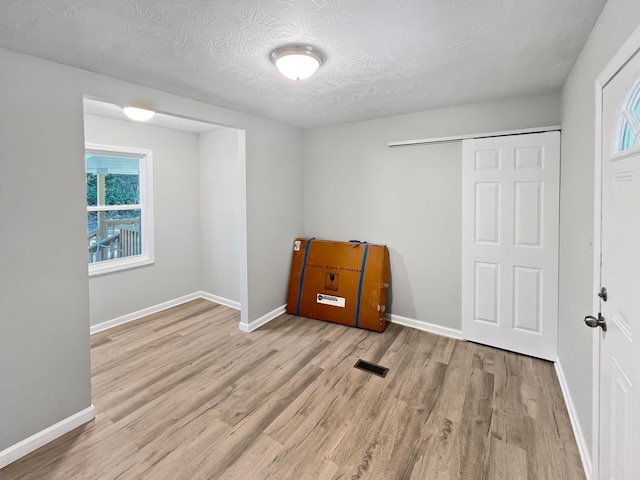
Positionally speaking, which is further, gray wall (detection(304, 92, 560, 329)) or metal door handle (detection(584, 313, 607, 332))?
gray wall (detection(304, 92, 560, 329))

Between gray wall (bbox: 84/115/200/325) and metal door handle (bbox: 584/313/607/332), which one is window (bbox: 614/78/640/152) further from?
gray wall (bbox: 84/115/200/325)

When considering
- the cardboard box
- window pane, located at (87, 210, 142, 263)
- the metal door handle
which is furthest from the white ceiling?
the metal door handle

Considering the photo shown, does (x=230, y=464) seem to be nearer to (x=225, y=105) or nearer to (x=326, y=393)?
(x=326, y=393)

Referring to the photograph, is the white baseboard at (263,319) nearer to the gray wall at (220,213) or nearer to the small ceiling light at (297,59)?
the gray wall at (220,213)

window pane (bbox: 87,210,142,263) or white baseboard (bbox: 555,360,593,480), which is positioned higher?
window pane (bbox: 87,210,142,263)

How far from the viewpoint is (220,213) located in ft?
14.1

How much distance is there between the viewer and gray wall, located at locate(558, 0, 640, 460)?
1402 mm

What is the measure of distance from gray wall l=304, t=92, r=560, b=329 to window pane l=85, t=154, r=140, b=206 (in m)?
2.28

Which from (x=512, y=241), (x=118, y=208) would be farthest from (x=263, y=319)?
(x=512, y=241)

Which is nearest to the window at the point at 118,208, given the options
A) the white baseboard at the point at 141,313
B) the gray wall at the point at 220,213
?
the white baseboard at the point at 141,313

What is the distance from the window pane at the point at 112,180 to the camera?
355cm

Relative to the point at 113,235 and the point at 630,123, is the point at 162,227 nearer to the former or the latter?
the point at 113,235

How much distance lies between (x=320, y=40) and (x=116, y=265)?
3459mm

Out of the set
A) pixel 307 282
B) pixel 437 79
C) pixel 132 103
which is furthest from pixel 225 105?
pixel 307 282
